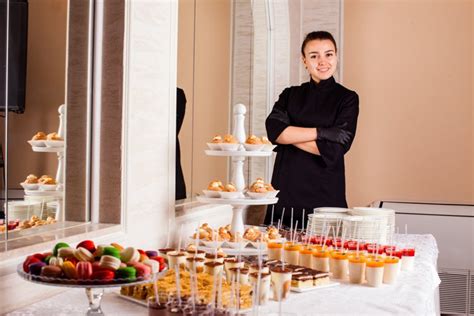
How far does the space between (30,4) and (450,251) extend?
11.3 ft

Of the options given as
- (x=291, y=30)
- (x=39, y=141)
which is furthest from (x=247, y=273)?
(x=291, y=30)

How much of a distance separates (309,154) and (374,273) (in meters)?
1.84

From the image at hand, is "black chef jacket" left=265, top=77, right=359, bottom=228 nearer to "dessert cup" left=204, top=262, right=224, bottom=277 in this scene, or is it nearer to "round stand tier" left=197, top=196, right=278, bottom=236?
"round stand tier" left=197, top=196, right=278, bottom=236

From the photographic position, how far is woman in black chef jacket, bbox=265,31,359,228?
12.9 ft

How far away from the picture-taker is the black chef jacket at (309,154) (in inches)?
157

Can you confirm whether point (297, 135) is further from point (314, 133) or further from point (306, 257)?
point (306, 257)

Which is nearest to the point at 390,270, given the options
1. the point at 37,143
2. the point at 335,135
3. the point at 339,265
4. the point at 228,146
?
the point at 339,265

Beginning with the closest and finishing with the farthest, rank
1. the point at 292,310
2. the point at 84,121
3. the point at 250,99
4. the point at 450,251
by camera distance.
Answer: the point at 292,310
the point at 84,121
the point at 450,251
the point at 250,99

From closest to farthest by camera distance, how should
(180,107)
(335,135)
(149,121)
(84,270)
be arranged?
(84,270)
(149,121)
(180,107)
(335,135)

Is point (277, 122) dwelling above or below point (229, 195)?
above

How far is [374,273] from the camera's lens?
229 centimetres

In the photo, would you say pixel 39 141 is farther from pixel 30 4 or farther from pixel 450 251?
pixel 450 251

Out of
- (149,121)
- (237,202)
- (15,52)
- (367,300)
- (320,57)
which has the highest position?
(320,57)

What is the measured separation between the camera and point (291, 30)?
5.46 metres
